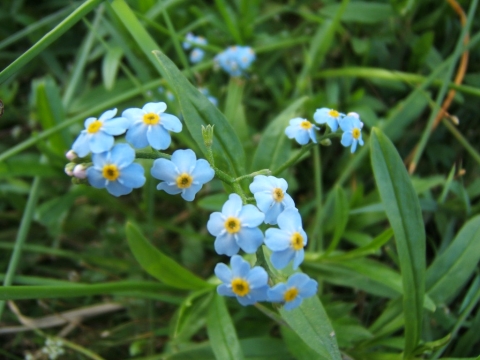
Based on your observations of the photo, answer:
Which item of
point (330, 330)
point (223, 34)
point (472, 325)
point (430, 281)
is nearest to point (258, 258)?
point (330, 330)

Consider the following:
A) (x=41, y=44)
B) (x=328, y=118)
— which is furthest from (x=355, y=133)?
(x=41, y=44)

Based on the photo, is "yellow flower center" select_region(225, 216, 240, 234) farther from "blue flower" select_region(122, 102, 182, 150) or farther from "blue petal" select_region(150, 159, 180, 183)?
"blue flower" select_region(122, 102, 182, 150)

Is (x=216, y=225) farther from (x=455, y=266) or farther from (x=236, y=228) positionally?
(x=455, y=266)

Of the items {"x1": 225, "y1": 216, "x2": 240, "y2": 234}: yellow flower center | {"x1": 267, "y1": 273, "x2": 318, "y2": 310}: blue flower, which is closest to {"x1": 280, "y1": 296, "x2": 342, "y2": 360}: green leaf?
{"x1": 267, "y1": 273, "x2": 318, "y2": 310}: blue flower

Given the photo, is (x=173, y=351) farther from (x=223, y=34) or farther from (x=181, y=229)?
(x=223, y=34)

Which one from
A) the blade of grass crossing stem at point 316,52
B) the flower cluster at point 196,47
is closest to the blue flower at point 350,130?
the blade of grass crossing stem at point 316,52

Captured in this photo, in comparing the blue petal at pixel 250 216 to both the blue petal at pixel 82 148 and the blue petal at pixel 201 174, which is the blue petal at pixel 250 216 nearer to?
the blue petal at pixel 201 174
